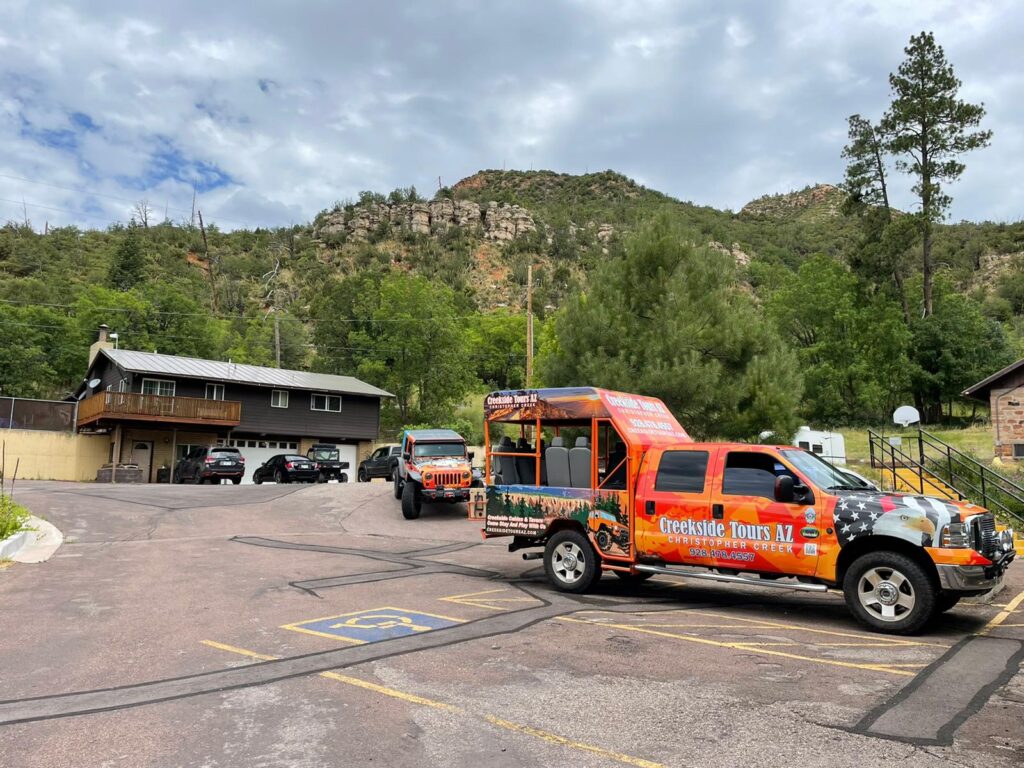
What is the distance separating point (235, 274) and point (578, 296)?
9159cm

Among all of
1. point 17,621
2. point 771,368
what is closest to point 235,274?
point 771,368

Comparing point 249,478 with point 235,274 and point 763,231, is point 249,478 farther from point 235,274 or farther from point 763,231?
point 763,231

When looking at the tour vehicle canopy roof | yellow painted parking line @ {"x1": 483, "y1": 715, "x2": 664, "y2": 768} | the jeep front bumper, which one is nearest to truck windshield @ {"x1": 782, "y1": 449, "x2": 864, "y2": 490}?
the tour vehicle canopy roof

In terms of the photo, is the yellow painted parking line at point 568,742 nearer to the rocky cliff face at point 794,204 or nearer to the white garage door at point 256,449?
the white garage door at point 256,449

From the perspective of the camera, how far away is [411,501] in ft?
63.0

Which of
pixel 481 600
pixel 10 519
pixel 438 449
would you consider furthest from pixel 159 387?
pixel 481 600

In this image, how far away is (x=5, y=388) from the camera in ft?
163

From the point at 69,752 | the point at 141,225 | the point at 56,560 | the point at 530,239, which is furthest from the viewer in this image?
the point at 530,239

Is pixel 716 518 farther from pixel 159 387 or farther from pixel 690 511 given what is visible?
pixel 159 387

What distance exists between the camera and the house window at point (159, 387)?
126 feet

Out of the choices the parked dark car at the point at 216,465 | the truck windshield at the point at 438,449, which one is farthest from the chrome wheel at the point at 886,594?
the parked dark car at the point at 216,465

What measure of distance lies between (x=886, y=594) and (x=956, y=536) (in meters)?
0.89

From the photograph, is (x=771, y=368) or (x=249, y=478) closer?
(x=771, y=368)

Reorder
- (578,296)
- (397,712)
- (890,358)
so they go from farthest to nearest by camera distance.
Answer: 1. (890,358)
2. (578,296)
3. (397,712)
